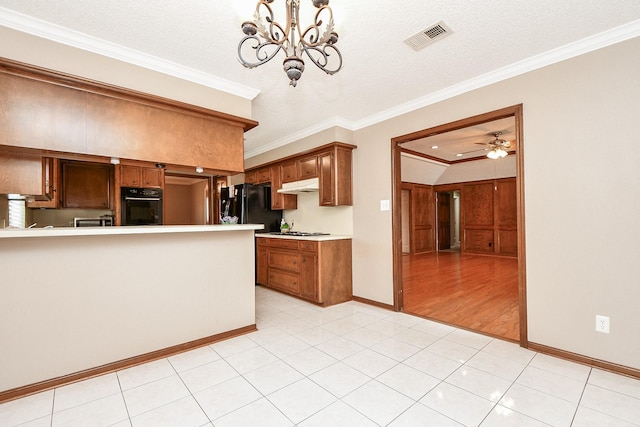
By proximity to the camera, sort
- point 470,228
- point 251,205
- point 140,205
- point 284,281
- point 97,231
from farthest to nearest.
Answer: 1. point 470,228
2. point 251,205
3. point 140,205
4. point 284,281
5. point 97,231

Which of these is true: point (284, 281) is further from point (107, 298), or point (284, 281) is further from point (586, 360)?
point (586, 360)

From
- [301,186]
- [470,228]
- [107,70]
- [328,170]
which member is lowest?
[470,228]

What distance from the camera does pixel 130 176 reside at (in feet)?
14.8

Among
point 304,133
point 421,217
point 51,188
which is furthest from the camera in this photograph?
point 421,217

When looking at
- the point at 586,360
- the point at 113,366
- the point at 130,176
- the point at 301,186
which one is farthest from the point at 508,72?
the point at 130,176

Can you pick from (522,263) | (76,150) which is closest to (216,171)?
(76,150)

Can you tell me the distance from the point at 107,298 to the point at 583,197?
377cm

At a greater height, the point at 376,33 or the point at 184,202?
the point at 376,33

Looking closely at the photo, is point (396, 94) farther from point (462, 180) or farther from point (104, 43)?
point (462, 180)

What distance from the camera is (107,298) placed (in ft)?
7.16

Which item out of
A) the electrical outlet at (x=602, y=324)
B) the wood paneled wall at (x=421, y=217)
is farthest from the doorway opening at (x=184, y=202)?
the electrical outlet at (x=602, y=324)

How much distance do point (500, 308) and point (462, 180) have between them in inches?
225

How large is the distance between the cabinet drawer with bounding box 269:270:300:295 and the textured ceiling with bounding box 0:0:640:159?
246cm

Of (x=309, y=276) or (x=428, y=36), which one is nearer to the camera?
(x=428, y=36)
